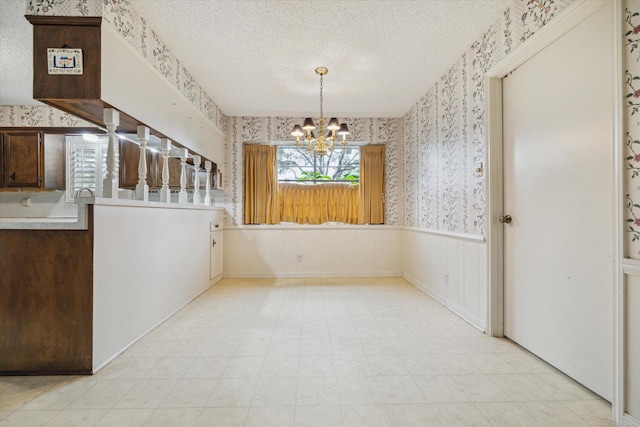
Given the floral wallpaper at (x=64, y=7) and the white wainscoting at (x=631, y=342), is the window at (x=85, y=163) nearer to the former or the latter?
the floral wallpaper at (x=64, y=7)

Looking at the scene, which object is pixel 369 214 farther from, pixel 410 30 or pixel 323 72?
pixel 410 30

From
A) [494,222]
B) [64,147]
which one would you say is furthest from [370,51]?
[64,147]

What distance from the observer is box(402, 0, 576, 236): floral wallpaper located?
2.28 metres

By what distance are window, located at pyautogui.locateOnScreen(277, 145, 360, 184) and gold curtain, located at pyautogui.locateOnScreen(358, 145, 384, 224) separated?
0.52ft

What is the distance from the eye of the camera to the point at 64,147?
437 cm

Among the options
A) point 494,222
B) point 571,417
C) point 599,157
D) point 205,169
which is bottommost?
point 571,417

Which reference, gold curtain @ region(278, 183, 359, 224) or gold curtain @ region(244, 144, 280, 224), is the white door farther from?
gold curtain @ region(244, 144, 280, 224)

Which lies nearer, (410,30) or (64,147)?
(410,30)

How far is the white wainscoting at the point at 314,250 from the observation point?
4.93 metres

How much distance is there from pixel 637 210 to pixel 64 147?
6.03 m

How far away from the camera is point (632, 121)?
1.39 m

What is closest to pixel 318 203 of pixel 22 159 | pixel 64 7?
pixel 64 7

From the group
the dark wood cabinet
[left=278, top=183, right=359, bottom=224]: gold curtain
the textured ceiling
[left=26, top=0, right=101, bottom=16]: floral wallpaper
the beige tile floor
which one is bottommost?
the beige tile floor

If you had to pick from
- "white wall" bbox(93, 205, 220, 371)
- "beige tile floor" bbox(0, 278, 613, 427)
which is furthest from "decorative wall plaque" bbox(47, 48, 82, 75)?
"beige tile floor" bbox(0, 278, 613, 427)
